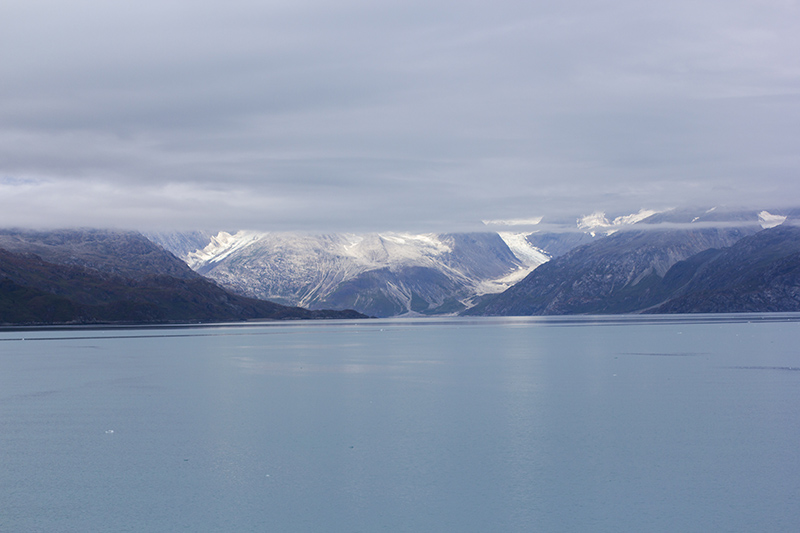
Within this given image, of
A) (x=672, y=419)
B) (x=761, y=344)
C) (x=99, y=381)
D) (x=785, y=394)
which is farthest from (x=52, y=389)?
(x=761, y=344)

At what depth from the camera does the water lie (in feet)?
111

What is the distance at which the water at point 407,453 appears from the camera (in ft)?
111

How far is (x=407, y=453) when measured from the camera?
46.8 metres

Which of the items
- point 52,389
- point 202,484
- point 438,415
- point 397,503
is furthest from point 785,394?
point 52,389

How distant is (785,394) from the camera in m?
68.6

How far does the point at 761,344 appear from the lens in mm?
146500

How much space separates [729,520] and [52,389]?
76612mm

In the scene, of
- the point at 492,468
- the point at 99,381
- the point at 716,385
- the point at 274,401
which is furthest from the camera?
the point at 99,381

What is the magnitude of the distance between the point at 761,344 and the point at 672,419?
4149 inches

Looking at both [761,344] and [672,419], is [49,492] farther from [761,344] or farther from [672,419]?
[761,344]

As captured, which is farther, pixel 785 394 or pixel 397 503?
pixel 785 394

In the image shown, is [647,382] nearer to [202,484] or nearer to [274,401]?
[274,401]

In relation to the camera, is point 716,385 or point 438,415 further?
point 716,385

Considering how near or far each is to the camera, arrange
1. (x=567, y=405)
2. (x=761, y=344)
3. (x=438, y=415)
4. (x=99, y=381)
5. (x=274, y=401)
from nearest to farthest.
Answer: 1. (x=438, y=415)
2. (x=567, y=405)
3. (x=274, y=401)
4. (x=99, y=381)
5. (x=761, y=344)
